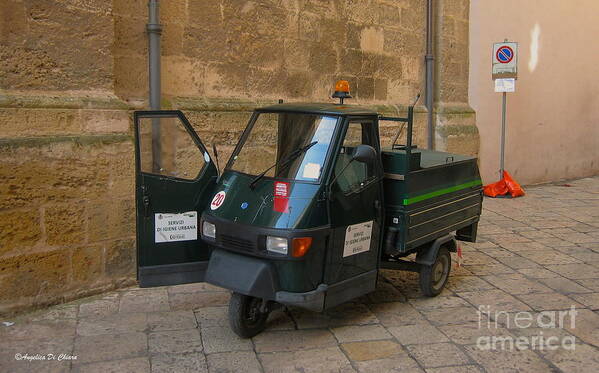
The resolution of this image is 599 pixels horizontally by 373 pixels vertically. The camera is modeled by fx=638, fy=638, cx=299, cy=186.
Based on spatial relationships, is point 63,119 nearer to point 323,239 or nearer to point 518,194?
point 323,239

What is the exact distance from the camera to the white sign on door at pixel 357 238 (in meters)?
4.58

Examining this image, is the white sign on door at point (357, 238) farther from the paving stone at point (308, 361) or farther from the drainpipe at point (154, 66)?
the drainpipe at point (154, 66)

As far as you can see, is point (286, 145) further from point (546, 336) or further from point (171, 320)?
point (546, 336)

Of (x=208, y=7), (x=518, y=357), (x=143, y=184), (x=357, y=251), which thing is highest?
(x=208, y=7)

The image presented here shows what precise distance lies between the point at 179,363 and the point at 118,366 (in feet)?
1.29

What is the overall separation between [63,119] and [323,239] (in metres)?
2.51

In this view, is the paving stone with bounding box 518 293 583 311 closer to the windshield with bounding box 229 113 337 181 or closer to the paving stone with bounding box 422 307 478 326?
the paving stone with bounding box 422 307 478 326

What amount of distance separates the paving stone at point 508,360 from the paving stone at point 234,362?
4.90 ft

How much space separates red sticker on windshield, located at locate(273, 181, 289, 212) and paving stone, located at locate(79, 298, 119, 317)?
1.85 meters

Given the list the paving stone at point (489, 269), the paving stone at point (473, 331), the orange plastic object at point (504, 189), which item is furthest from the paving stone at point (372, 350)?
the orange plastic object at point (504, 189)

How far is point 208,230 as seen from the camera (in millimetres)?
4641

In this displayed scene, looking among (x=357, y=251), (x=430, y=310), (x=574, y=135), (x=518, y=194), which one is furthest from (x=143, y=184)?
(x=574, y=135)

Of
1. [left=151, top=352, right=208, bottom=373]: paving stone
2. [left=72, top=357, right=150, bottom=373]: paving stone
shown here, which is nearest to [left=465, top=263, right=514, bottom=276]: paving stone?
[left=151, top=352, right=208, bottom=373]: paving stone

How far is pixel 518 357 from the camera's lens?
14.2 ft
